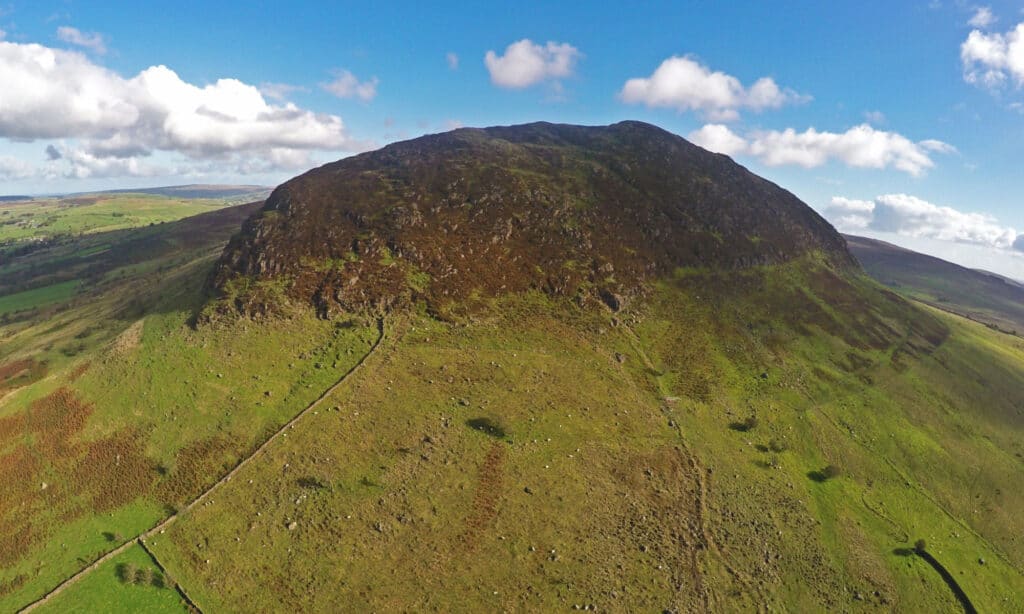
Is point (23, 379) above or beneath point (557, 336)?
beneath

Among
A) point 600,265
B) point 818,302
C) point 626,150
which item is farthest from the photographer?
point 626,150

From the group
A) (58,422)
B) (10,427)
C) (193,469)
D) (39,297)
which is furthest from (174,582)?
(39,297)

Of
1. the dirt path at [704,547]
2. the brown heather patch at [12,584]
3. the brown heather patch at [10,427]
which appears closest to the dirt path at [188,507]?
the brown heather patch at [12,584]

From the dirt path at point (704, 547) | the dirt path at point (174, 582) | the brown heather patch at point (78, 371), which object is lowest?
the dirt path at point (174, 582)

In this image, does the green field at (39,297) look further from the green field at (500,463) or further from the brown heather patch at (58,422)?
the brown heather patch at (58,422)

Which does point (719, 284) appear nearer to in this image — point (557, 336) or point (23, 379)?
point (557, 336)

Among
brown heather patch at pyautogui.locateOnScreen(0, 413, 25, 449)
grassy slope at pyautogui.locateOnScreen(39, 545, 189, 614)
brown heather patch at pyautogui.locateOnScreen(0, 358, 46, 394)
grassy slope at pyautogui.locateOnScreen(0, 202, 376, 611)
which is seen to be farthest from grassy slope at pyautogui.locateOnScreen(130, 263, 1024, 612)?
brown heather patch at pyautogui.locateOnScreen(0, 358, 46, 394)

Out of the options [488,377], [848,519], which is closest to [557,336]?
[488,377]
